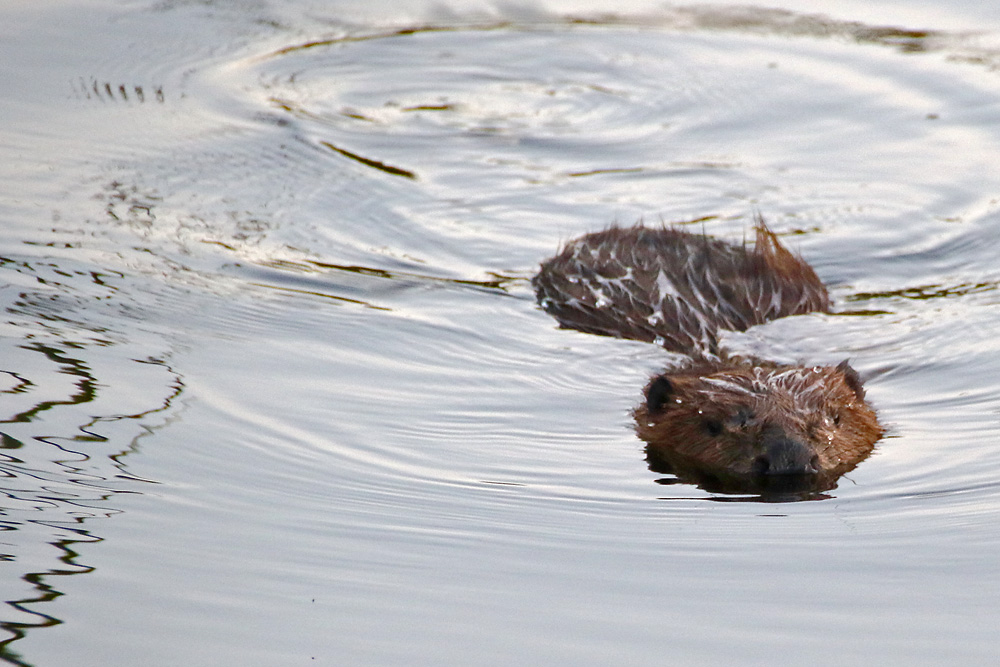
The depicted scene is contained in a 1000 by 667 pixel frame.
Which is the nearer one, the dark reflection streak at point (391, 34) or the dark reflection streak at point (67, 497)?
the dark reflection streak at point (67, 497)

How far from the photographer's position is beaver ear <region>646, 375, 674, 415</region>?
4613 mm

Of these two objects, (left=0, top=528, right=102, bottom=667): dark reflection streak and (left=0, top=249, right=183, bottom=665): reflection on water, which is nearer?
(left=0, top=528, right=102, bottom=667): dark reflection streak

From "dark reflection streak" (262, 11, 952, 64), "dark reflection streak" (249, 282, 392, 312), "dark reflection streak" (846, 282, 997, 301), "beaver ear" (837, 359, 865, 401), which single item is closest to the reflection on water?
"dark reflection streak" (249, 282, 392, 312)

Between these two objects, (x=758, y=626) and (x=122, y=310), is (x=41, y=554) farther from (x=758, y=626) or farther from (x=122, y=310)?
(x=122, y=310)

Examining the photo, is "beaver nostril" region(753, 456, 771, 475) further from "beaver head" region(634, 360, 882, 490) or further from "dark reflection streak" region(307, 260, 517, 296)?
"dark reflection streak" region(307, 260, 517, 296)

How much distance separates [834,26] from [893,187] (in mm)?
2504

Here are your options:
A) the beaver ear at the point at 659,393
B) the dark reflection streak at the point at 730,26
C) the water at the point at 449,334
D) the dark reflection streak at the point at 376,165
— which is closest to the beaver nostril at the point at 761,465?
the water at the point at 449,334

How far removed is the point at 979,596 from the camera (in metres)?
2.93

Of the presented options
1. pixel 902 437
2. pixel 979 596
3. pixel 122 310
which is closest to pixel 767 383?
pixel 902 437

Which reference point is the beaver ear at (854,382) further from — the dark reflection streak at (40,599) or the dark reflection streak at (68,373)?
the dark reflection streak at (40,599)

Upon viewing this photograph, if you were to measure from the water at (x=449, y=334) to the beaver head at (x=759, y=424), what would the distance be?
138 millimetres

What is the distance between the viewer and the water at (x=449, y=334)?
111 inches

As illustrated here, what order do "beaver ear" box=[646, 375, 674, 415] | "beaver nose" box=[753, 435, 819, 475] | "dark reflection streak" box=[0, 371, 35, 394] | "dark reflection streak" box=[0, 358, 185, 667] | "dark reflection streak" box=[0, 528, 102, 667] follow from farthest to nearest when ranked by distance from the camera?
"beaver ear" box=[646, 375, 674, 415]
"beaver nose" box=[753, 435, 819, 475]
"dark reflection streak" box=[0, 371, 35, 394]
"dark reflection streak" box=[0, 358, 185, 667]
"dark reflection streak" box=[0, 528, 102, 667]

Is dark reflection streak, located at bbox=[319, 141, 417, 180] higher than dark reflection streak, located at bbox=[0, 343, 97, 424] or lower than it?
higher
